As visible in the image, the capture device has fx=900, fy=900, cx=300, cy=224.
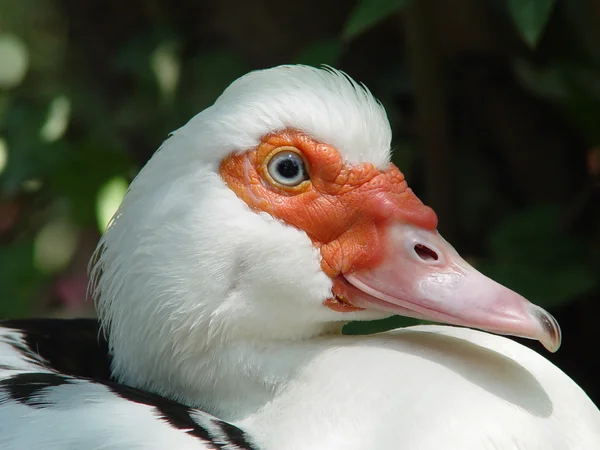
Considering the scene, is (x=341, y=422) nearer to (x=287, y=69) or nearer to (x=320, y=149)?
(x=320, y=149)

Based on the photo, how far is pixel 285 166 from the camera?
1805 millimetres

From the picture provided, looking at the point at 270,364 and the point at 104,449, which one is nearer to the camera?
the point at 104,449

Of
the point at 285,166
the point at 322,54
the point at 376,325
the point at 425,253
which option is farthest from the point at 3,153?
the point at 425,253

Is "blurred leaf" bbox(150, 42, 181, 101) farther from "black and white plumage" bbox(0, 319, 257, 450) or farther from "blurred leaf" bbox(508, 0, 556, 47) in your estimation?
"black and white plumage" bbox(0, 319, 257, 450)

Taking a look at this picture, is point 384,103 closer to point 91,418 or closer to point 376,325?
point 376,325

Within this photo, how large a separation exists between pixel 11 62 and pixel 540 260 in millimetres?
2475

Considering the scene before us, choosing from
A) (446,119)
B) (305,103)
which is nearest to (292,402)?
(305,103)

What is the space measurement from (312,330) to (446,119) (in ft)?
5.40

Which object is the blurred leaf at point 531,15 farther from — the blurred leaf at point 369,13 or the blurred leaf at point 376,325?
the blurred leaf at point 376,325

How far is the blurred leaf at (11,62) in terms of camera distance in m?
3.97

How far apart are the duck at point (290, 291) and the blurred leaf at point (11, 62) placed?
235 centimetres

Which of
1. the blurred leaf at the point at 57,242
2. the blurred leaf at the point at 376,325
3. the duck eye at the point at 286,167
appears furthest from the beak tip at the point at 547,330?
the blurred leaf at the point at 57,242

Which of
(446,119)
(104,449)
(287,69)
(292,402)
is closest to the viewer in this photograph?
(104,449)

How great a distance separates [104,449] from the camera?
1.55 metres
